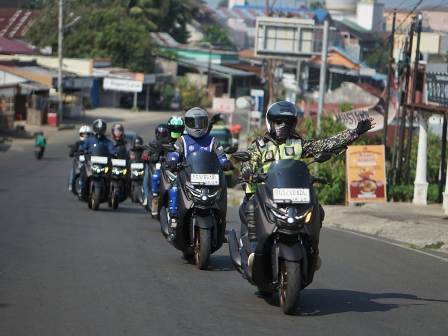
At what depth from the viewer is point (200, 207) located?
12.2 metres

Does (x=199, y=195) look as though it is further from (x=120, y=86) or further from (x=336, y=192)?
(x=120, y=86)

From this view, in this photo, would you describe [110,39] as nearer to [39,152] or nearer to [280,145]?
[39,152]

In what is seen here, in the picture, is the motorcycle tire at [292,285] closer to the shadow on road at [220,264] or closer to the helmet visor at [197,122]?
the shadow on road at [220,264]

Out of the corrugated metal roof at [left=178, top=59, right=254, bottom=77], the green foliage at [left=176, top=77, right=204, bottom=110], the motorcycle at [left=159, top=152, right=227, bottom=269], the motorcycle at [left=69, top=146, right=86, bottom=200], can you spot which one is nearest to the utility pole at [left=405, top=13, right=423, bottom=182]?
the motorcycle at [left=69, top=146, right=86, bottom=200]

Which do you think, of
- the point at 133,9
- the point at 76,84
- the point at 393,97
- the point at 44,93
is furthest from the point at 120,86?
the point at 393,97

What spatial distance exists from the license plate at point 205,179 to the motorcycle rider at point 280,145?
206 cm

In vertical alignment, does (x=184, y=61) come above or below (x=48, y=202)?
above

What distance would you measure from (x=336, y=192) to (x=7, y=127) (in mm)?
32801

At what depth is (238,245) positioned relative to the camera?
33.9ft

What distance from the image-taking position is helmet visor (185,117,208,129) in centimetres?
1295

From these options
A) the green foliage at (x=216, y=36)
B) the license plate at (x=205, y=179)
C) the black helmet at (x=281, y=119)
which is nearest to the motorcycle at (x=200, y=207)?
the license plate at (x=205, y=179)

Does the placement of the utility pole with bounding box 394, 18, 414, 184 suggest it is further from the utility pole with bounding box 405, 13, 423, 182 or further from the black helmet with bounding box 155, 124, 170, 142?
the black helmet with bounding box 155, 124, 170, 142

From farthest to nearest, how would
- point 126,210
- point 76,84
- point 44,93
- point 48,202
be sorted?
point 76,84 → point 44,93 → point 48,202 → point 126,210

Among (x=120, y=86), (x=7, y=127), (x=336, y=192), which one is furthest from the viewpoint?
(x=120, y=86)
